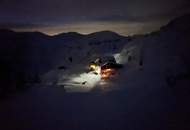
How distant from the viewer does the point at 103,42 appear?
78.8m

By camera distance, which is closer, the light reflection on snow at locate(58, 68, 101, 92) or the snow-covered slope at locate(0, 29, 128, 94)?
the light reflection on snow at locate(58, 68, 101, 92)

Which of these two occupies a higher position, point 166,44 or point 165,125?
point 166,44

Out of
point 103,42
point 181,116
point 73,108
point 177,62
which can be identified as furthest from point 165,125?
point 103,42

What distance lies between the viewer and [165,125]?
33.8 ft

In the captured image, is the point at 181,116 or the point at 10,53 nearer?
the point at 181,116

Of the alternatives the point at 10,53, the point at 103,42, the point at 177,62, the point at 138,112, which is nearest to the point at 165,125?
the point at 138,112

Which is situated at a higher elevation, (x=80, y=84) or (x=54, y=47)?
(x=54, y=47)

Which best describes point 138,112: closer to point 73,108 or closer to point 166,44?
point 73,108

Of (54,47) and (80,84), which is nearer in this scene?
(80,84)

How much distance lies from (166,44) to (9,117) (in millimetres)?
24388

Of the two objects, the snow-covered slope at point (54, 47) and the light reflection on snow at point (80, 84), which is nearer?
the light reflection on snow at point (80, 84)

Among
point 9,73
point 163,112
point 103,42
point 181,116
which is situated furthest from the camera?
point 103,42

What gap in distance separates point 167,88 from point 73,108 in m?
5.52

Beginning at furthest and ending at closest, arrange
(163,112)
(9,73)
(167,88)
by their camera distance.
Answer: (9,73)
(167,88)
(163,112)
